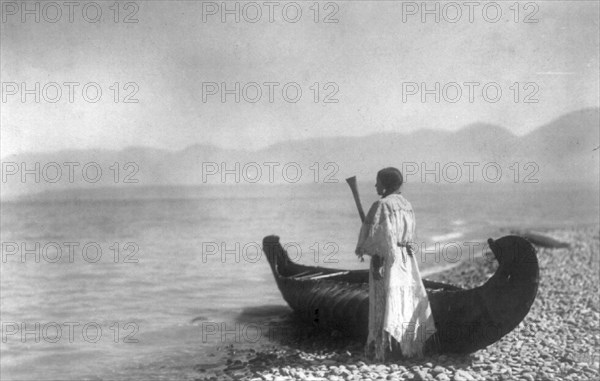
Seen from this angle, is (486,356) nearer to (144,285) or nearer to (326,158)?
(144,285)

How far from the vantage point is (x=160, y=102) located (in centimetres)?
4012

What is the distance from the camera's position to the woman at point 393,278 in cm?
612

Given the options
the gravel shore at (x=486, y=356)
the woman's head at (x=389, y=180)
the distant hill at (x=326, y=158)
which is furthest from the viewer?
the distant hill at (x=326, y=158)

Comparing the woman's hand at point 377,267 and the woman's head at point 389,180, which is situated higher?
the woman's head at point 389,180

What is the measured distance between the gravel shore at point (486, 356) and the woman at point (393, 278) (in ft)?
0.91

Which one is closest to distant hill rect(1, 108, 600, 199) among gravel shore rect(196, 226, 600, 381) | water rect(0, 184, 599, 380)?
water rect(0, 184, 599, 380)

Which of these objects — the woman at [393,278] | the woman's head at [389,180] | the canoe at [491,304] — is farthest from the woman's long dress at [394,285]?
the canoe at [491,304]

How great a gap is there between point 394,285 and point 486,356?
1.67m

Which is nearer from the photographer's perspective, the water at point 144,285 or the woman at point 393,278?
the woman at point 393,278

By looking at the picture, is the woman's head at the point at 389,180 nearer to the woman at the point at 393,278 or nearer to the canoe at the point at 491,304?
the woman at the point at 393,278

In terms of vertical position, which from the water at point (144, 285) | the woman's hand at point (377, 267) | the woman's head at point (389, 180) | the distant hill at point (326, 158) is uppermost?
the distant hill at point (326, 158)

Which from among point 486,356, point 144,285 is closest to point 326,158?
point 144,285

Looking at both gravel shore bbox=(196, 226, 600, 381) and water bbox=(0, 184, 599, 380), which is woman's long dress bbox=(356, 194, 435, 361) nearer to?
gravel shore bbox=(196, 226, 600, 381)

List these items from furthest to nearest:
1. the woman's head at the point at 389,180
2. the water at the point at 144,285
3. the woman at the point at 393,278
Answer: the water at the point at 144,285, the woman's head at the point at 389,180, the woman at the point at 393,278
